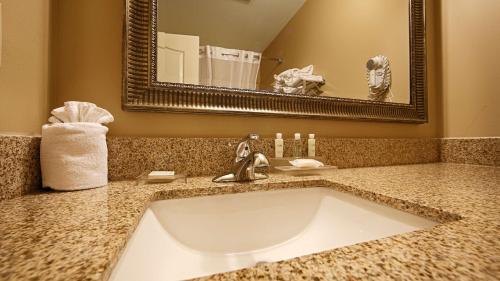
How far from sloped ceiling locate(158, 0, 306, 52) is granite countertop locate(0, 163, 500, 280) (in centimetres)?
55

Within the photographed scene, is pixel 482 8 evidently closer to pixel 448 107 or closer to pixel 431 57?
pixel 431 57

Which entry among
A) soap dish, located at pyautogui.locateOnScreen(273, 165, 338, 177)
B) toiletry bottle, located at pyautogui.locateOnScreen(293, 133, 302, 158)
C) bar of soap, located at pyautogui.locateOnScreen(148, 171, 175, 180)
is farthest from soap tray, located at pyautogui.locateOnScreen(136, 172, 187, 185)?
toiletry bottle, located at pyautogui.locateOnScreen(293, 133, 302, 158)

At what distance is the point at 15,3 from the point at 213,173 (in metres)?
0.59

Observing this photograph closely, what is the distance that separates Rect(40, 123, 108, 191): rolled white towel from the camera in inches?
19.4

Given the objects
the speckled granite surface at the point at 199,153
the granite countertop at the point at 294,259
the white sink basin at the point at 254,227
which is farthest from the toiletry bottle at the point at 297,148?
the granite countertop at the point at 294,259

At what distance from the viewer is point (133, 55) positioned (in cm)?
67

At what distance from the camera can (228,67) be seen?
79 cm

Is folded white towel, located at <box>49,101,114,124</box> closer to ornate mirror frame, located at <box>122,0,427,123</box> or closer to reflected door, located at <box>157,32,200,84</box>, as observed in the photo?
ornate mirror frame, located at <box>122,0,427,123</box>

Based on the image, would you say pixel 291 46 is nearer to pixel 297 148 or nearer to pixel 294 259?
pixel 297 148

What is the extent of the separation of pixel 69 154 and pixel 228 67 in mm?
519

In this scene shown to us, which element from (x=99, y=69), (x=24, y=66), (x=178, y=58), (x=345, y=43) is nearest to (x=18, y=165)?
(x=24, y=66)

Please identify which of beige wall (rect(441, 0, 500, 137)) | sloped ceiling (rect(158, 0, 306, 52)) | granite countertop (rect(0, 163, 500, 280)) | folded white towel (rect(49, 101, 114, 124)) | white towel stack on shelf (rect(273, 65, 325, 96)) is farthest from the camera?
beige wall (rect(441, 0, 500, 137))

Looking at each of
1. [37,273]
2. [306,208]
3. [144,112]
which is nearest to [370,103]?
[306,208]

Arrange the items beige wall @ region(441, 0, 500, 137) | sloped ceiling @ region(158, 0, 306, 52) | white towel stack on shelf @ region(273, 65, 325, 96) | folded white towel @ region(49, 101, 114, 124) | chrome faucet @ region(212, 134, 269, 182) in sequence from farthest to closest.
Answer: beige wall @ region(441, 0, 500, 137)
white towel stack on shelf @ region(273, 65, 325, 96)
sloped ceiling @ region(158, 0, 306, 52)
chrome faucet @ region(212, 134, 269, 182)
folded white towel @ region(49, 101, 114, 124)
